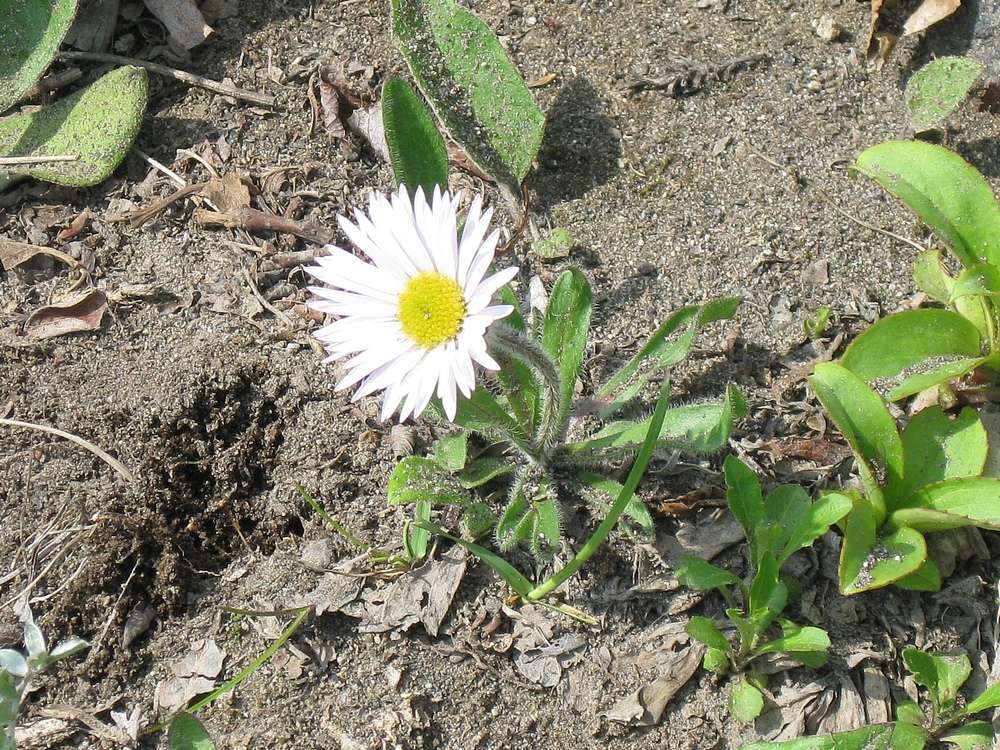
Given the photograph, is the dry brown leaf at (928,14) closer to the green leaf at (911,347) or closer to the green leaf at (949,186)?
the green leaf at (949,186)

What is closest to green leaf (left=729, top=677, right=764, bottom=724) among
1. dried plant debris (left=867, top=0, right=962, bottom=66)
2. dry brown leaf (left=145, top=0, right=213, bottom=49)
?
dried plant debris (left=867, top=0, right=962, bottom=66)

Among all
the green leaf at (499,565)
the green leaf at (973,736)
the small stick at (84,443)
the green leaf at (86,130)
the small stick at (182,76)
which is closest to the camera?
the green leaf at (499,565)

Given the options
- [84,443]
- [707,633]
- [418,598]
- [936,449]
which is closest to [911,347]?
[936,449]

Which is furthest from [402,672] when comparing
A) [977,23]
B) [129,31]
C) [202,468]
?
[977,23]

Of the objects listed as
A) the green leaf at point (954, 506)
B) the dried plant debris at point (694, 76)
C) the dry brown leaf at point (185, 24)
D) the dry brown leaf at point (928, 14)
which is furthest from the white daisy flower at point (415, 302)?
the dry brown leaf at point (928, 14)

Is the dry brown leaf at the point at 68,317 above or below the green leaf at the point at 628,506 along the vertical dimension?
above

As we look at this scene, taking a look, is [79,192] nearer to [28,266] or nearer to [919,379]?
[28,266]
